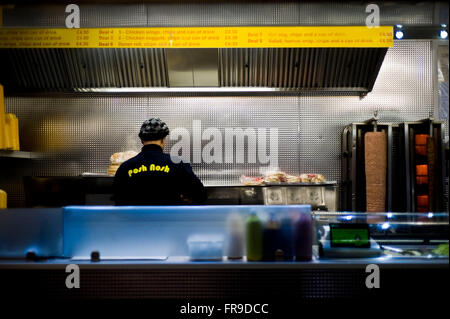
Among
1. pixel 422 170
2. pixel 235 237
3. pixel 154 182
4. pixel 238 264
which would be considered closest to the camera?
pixel 238 264

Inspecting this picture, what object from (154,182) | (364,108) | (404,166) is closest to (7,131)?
(154,182)

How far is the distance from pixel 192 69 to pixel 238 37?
0.75 m

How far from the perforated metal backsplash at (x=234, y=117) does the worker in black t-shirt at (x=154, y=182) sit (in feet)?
6.95

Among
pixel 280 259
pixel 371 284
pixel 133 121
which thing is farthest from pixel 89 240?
pixel 133 121

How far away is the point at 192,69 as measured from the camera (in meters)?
4.92

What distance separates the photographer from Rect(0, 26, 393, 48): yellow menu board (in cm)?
439

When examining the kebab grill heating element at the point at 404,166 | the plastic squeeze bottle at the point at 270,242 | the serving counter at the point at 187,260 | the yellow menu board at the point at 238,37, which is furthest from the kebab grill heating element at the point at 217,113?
the plastic squeeze bottle at the point at 270,242

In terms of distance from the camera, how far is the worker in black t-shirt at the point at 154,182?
9.94ft

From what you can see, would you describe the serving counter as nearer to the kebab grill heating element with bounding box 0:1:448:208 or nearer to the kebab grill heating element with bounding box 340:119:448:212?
the kebab grill heating element with bounding box 340:119:448:212

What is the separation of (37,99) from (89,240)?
351 centimetres

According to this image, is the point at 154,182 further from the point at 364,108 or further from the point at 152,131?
the point at 364,108

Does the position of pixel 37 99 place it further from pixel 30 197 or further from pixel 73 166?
pixel 30 197

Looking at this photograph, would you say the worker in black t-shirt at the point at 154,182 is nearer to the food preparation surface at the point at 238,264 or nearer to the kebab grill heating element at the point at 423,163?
the food preparation surface at the point at 238,264

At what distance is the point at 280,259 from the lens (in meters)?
2.26
